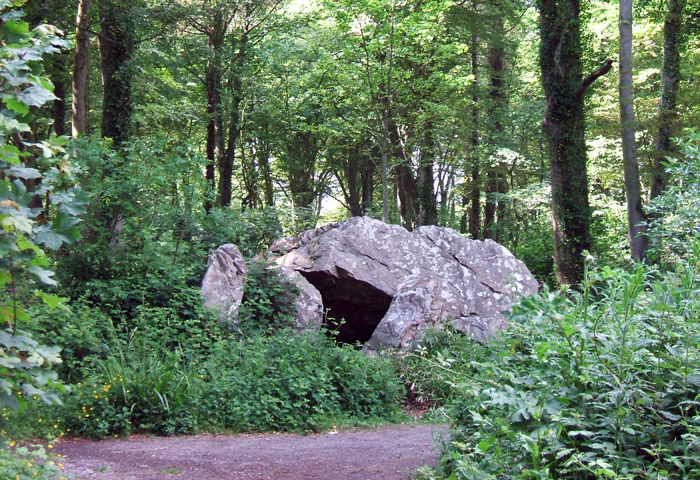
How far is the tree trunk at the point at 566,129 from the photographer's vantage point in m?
9.99

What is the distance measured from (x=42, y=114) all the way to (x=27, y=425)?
15.4 m

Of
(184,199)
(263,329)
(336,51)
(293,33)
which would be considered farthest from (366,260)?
(293,33)

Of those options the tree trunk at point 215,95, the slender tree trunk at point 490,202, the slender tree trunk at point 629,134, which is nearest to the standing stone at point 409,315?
the slender tree trunk at point 629,134

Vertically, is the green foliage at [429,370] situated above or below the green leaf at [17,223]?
below

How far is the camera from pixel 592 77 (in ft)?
30.4

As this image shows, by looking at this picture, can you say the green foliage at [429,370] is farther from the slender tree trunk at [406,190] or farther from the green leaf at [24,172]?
the slender tree trunk at [406,190]

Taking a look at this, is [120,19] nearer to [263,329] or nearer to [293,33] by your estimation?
[263,329]

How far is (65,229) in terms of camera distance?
215 centimetres

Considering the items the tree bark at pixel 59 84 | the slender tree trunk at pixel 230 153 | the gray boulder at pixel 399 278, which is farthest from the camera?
the slender tree trunk at pixel 230 153

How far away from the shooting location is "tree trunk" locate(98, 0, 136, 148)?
1213 cm

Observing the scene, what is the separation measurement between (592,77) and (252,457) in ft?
23.9

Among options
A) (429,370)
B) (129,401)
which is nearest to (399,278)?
(429,370)

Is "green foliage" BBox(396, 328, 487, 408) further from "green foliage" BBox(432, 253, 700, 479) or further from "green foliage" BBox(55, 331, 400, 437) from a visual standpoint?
"green foliage" BBox(432, 253, 700, 479)

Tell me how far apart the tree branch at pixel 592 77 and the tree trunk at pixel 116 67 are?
8.36m
